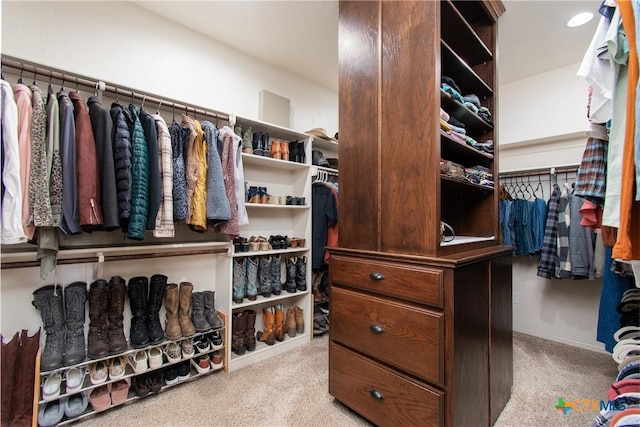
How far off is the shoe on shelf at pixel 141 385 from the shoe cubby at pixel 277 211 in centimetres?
62

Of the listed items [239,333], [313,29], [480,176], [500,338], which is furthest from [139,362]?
[313,29]

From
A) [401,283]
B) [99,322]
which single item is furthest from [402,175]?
[99,322]

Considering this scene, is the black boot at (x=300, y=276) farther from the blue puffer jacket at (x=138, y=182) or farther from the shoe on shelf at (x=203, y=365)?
the blue puffer jacket at (x=138, y=182)

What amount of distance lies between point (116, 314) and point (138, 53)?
5.75ft

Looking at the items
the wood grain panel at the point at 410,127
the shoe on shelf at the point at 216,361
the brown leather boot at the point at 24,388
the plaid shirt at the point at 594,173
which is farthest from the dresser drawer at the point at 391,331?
the brown leather boot at the point at 24,388

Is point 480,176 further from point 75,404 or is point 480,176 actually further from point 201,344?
point 75,404

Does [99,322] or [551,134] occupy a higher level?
[551,134]

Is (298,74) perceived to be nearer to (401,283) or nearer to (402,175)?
(402,175)

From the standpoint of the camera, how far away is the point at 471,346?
1.19 meters

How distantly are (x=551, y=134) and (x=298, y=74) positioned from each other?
256cm

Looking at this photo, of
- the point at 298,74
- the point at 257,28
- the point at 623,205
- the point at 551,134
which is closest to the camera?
the point at 623,205

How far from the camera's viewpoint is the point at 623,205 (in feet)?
2.36

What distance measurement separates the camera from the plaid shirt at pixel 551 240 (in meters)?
2.31

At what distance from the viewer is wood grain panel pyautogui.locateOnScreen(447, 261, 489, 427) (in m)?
1.08
